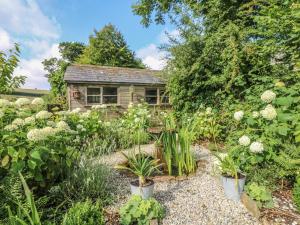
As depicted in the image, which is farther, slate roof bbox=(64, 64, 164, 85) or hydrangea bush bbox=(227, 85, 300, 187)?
slate roof bbox=(64, 64, 164, 85)

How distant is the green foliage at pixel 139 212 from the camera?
7.27 ft

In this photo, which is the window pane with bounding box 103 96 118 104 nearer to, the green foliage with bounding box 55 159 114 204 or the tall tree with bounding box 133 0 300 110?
the tall tree with bounding box 133 0 300 110

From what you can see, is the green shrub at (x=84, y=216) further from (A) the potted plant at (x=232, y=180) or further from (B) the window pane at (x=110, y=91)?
(B) the window pane at (x=110, y=91)

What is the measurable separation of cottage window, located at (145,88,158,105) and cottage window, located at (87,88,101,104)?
112 inches

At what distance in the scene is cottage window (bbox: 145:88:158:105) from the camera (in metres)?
13.1

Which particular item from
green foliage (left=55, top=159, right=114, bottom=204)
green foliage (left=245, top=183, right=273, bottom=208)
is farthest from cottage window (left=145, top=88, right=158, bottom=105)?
green foliage (left=245, top=183, right=273, bottom=208)

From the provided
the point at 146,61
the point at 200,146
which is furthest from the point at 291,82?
the point at 146,61

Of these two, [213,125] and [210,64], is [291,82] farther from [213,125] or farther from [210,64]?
[210,64]

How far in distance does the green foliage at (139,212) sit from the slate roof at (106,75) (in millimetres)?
9722

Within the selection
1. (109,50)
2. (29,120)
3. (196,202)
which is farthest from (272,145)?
(109,50)

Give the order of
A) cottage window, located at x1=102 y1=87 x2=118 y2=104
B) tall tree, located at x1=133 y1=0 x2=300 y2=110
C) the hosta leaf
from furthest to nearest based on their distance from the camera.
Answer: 1. cottage window, located at x1=102 y1=87 x2=118 y2=104
2. tall tree, located at x1=133 y1=0 x2=300 y2=110
3. the hosta leaf

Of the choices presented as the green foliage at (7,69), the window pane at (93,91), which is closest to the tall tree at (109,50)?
the window pane at (93,91)

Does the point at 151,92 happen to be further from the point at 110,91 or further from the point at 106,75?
the point at 106,75

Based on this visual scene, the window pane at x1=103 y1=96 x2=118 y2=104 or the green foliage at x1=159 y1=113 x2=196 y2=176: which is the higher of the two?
the window pane at x1=103 y1=96 x2=118 y2=104
